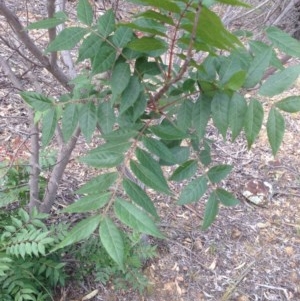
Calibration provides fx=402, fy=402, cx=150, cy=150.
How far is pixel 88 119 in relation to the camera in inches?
38.9

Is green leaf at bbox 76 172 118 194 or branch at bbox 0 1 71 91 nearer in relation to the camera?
green leaf at bbox 76 172 118 194

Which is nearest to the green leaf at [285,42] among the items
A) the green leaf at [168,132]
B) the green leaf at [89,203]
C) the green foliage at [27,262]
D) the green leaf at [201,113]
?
the green leaf at [201,113]

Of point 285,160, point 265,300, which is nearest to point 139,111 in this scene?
point 265,300

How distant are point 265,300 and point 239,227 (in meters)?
0.45

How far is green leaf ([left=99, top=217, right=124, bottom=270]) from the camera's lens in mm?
731

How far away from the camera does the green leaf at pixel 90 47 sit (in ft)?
3.00

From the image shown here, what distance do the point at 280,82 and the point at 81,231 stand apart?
56 centimetres

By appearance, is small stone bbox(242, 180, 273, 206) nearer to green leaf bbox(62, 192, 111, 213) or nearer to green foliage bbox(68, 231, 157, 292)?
green foliage bbox(68, 231, 157, 292)

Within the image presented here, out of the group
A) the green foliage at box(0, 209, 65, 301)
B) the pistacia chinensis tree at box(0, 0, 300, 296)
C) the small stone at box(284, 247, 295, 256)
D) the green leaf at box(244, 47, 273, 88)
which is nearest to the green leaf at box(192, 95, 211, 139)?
the pistacia chinensis tree at box(0, 0, 300, 296)

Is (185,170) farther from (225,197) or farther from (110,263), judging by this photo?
(110,263)

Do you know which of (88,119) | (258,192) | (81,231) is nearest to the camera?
(81,231)

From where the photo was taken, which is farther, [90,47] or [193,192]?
[193,192]

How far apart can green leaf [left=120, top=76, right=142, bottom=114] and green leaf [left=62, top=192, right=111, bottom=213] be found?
21cm

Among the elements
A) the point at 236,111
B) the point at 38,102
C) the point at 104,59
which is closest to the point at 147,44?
the point at 104,59
